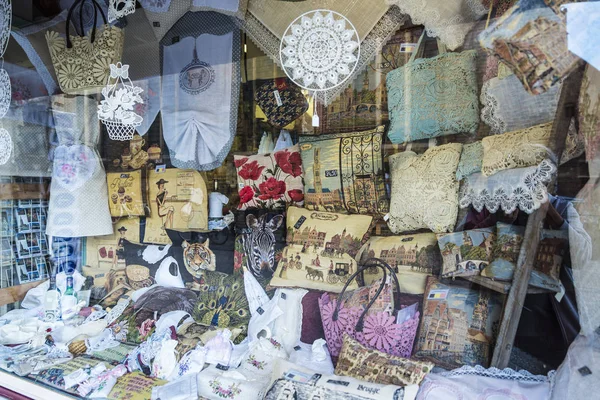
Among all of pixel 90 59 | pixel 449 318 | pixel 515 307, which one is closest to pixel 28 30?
pixel 90 59

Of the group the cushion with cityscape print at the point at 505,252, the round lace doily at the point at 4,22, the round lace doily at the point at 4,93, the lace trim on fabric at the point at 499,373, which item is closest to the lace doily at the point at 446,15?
the cushion with cityscape print at the point at 505,252

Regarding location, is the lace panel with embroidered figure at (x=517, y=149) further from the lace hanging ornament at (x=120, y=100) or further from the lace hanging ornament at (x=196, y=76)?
the lace hanging ornament at (x=120, y=100)

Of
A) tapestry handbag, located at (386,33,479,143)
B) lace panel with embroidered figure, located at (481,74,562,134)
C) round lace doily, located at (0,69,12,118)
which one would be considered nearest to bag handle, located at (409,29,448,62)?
tapestry handbag, located at (386,33,479,143)

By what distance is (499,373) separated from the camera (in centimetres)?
181

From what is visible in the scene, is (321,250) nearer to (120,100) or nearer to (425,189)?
(425,189)

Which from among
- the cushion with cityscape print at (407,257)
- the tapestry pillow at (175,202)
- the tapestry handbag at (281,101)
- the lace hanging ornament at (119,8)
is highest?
the lace hanging ornament at (119,8)

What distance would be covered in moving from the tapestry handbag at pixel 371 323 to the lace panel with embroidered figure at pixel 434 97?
0.70 m

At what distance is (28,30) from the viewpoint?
294 centimetres

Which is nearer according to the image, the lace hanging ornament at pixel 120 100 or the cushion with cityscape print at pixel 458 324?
the cushion with cityscape print at pixel 458 324

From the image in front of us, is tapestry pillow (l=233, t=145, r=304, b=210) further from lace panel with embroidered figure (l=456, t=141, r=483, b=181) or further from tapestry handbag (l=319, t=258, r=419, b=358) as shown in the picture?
lace panel with embroidered figure (l=456, t=141, r=483, b=181)

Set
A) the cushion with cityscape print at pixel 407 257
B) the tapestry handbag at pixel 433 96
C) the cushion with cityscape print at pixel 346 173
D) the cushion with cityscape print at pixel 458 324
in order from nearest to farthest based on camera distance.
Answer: the cushion with cityscape print at pixel 458 324 < the tapestry handbag at pixel 433 96 < the cushion with cityscape print at pixel 407 257 < the cushion with cityscape print at pixel 346 173

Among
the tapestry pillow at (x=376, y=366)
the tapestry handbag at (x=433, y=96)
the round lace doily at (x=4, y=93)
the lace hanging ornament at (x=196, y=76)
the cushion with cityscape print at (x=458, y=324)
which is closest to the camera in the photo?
the tapestry pillow at (x=376, y=366)

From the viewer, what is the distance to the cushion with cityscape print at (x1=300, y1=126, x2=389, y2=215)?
231 centimetres

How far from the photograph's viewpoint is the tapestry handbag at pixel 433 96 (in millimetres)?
2020
